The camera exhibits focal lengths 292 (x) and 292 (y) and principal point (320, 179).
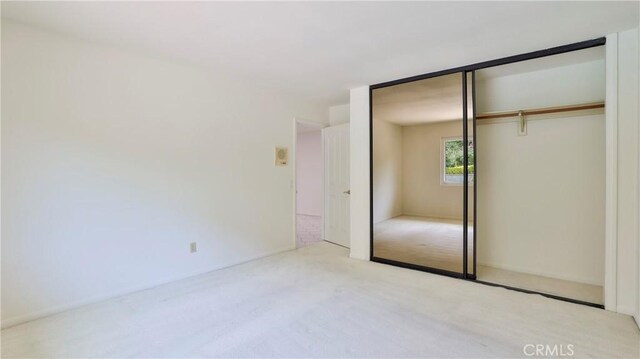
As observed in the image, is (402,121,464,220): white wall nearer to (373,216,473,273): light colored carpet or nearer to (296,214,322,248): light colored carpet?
(373,216,473,273): light colored carpet

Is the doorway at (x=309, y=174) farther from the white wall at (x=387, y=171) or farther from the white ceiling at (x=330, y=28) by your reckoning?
the white ceiling at (x=330, y=28)

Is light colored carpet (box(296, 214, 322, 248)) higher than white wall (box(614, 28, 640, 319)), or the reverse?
white wall (box(614, 28, 640, 319))

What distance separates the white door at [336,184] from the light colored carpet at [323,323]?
174 centimetres

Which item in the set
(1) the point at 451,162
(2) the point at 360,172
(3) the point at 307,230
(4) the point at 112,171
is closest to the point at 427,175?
(1) the point at 451,162

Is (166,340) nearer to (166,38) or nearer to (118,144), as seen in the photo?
(118,144)

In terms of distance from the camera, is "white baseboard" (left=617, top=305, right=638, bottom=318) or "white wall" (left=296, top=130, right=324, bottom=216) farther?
"white wall" (left=296, top=130, right=324, bottom=216)

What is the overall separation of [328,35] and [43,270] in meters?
3.13

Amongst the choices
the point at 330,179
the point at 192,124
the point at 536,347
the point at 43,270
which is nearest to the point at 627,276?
the point at 536,347

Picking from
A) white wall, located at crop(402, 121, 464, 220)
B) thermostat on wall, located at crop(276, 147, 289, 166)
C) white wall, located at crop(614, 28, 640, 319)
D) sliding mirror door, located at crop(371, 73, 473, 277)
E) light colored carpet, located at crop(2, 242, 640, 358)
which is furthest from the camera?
white wall, located at crop(402, 121, 464, 220)

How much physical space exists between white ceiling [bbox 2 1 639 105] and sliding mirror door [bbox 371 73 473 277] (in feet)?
5.47

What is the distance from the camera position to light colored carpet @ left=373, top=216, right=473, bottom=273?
3.95 m

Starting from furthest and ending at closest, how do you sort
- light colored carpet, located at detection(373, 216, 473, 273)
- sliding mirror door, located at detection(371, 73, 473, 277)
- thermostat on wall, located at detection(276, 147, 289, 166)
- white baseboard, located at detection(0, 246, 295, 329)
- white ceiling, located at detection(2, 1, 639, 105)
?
sliding mirror door, located at detection(371, 73, 473, 277) < thermostat on wall, located at detection(276, 147, 289, 166) < light colored carpet, located at detection(373, 216, 473, 273) < white baseboard, located at detection(0, 246, 295, 329) < white ceiling, located at detection(2, 1, 639, 105)

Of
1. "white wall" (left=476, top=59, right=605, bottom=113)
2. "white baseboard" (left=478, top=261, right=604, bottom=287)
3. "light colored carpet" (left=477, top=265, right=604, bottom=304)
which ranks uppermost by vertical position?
"white wall" (left=476, top=59, right=605, bottom=113)

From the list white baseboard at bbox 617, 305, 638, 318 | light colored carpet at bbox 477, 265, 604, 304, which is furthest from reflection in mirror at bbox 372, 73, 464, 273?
white baseboard at bbox 617, 305, 638, 318
